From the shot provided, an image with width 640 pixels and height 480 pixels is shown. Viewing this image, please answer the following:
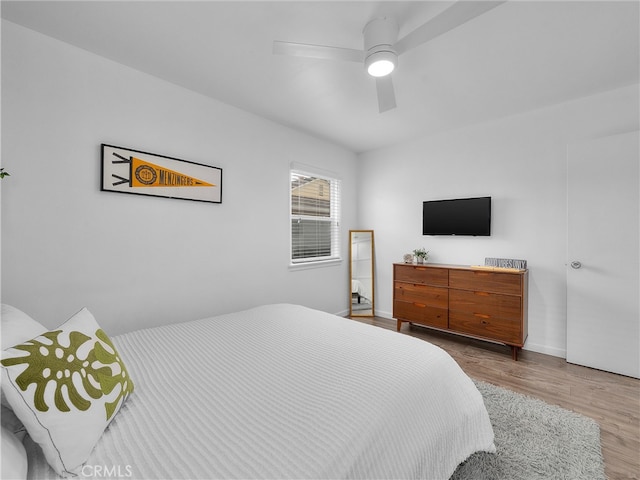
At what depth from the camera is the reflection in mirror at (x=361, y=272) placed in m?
4.21

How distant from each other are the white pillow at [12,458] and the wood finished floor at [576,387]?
7.91 ft

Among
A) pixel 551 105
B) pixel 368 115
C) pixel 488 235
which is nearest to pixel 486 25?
pixel 368 115

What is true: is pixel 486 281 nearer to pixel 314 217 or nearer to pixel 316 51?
pixel 314 217

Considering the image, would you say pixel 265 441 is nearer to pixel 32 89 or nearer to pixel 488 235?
pixel 32 89

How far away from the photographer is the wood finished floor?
5.27ft

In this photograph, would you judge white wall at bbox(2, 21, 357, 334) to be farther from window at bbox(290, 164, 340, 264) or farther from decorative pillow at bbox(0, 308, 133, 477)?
decorative pillow at bbox(0, 308, 133, 477)

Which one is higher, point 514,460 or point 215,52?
point 215,52

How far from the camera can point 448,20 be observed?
140 centimetres

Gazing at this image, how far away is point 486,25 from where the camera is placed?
5.69 ft

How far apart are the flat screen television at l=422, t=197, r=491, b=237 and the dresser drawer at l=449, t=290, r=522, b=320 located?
719 millimetres

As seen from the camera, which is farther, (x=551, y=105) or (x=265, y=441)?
(x=551, y=105)

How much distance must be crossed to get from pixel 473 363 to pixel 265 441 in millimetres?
2517

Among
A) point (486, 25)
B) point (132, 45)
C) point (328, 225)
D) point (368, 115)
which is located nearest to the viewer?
point (486, 25)

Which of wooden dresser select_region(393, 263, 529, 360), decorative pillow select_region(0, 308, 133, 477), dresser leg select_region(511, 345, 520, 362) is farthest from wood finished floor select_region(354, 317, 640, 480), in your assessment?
decorative pillow select_region(0, 308, 133, 477)
